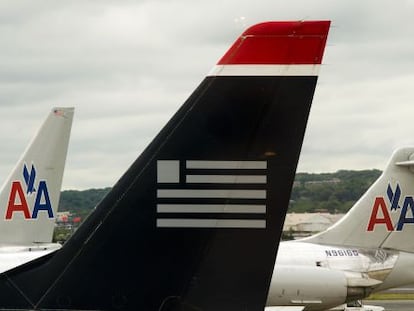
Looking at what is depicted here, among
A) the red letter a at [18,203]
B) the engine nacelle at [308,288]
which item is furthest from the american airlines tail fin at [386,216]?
the red letter a at [18,203]

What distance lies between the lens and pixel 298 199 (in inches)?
3819

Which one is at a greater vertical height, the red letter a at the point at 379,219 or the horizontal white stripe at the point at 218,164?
the red letter a at the point at 379,219

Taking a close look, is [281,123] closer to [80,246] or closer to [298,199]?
[80,246]

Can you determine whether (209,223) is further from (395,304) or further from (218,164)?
(395,304)

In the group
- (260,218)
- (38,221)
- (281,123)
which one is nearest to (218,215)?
(260,218)

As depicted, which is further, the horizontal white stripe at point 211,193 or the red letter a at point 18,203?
the red letter a at point 18,203

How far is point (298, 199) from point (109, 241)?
89328 mm

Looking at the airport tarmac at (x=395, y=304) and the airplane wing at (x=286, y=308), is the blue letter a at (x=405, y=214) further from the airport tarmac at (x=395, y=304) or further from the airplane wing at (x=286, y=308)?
the airport tarmac at (x=395, y=304)

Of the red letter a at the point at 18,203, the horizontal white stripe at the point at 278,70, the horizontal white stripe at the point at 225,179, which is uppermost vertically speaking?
the red letter a at the point at 18,203

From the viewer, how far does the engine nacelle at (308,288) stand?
22.2m

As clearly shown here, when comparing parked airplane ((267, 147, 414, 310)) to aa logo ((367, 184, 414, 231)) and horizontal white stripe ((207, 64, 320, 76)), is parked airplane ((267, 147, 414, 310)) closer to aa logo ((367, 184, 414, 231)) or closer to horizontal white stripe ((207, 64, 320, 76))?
aa logo ((367, 184, 414, 231))

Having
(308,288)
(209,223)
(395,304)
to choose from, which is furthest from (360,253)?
(209,223)

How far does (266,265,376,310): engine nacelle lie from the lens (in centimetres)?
2219

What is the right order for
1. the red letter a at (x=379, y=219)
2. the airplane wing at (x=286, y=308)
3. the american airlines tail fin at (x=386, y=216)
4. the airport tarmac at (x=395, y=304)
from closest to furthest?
the airplane wing at (x=286, y=308) < the american airlines tail fin at (x=386, y=216) < the red letter a at (x=379, y=219) < the airport tarmac at (x=395, y=304)
